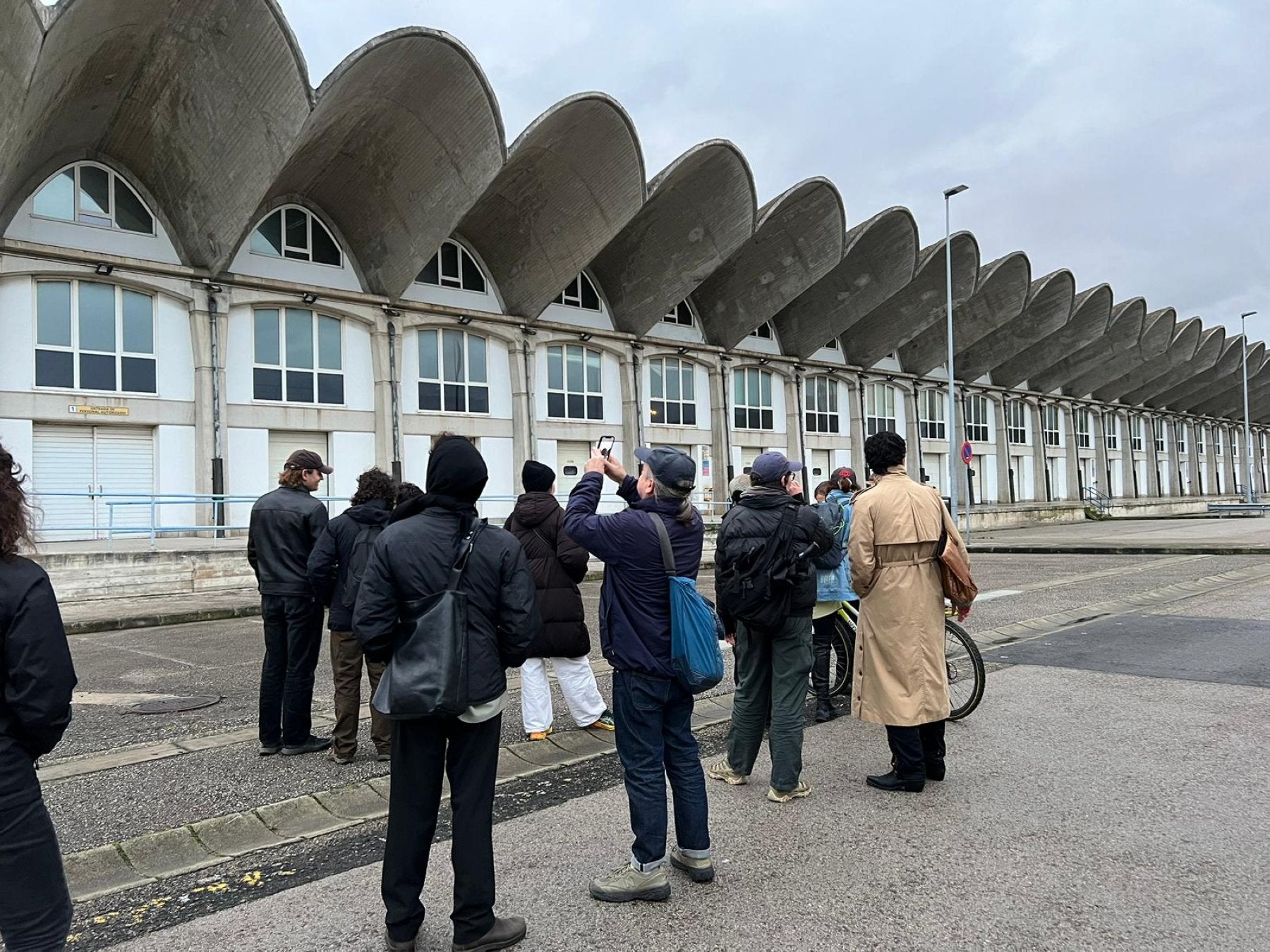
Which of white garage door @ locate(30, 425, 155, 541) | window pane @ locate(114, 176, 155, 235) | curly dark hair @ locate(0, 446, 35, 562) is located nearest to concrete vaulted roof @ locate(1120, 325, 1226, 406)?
window pane @ locate(114, 176, 155, 235)

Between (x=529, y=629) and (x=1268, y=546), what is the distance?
21.9 metres

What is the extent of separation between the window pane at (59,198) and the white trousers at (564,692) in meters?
21.6

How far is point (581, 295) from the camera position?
3238 cm

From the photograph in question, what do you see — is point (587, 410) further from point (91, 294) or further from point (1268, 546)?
point (1268, 546)

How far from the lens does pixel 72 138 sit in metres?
20.8

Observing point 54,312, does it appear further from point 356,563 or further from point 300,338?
point 356,563

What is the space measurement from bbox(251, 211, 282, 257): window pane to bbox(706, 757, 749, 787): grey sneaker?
2371 cm

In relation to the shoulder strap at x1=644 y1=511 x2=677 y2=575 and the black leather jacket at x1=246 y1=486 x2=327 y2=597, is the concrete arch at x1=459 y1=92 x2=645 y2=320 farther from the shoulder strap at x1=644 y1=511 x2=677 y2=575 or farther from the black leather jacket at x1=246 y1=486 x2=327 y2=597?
the shoulder strap at x1=644 y1=511 x2=677 y2=575

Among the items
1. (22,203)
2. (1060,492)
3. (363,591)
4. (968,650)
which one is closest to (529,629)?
(363,591)

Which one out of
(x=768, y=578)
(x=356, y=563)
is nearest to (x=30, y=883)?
(x=356, y=563)

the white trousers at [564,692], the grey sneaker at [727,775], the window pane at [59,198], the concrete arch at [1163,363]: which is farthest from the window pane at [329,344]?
the concrete arch at [1163,363]

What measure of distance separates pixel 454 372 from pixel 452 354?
23.3 inches

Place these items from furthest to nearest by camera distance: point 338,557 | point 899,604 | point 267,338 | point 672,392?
point 672,392 → point 267,338 → point 338,557 → point 899,604

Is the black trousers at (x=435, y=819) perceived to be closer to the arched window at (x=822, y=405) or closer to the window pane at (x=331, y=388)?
the window pane at (x=331, y=388)
